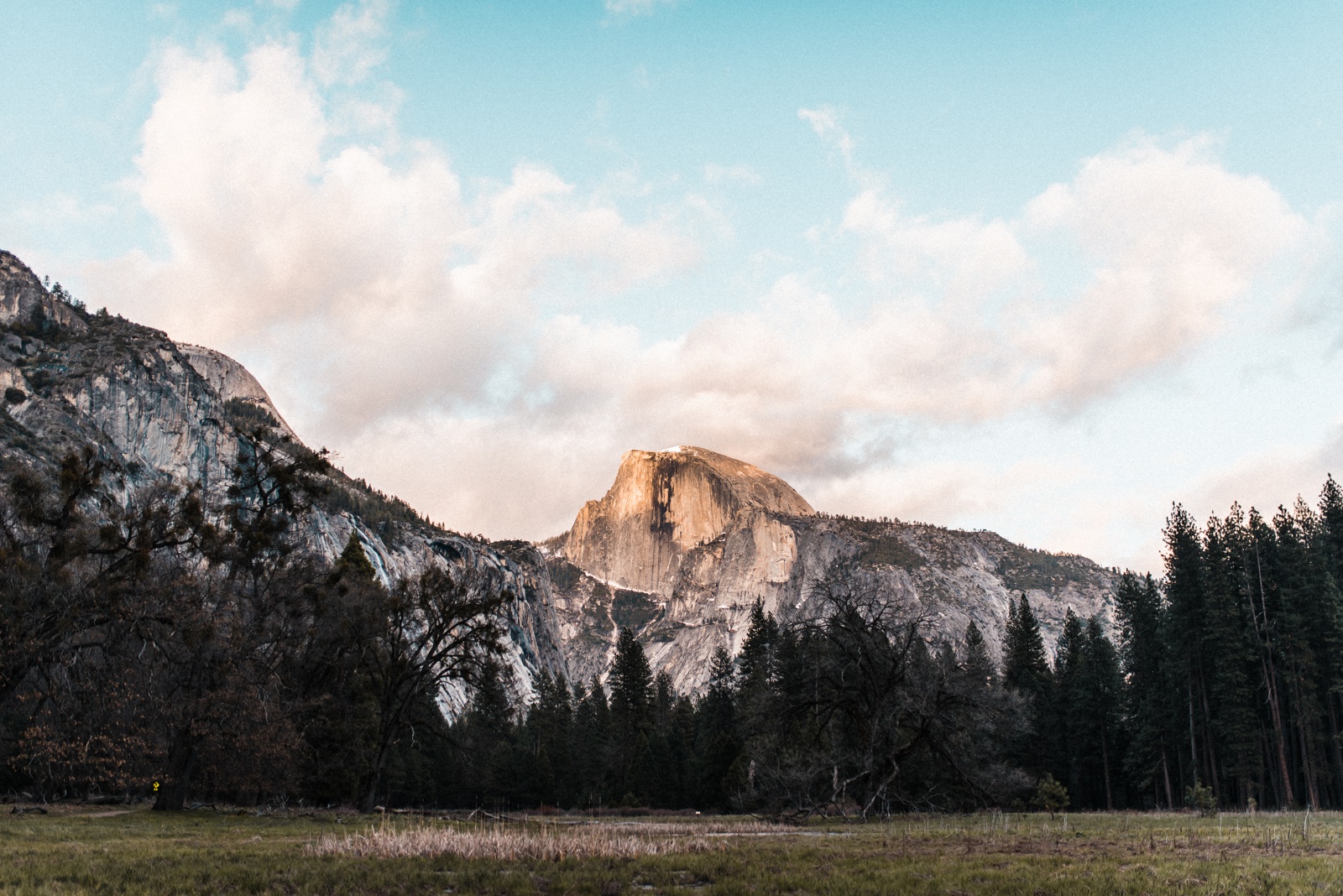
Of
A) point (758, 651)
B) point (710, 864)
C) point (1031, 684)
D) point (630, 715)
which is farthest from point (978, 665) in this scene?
point (630, 715)

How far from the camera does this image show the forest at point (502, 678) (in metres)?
26.9

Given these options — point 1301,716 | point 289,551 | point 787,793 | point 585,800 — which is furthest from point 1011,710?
point 585,800

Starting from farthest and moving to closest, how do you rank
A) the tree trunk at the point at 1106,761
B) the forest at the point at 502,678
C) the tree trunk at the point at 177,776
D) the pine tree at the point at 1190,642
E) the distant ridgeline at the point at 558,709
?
the tree trunk at the point at 1106,761
the pine tree at the point at 1190,642
the tree trunk at the point at 177,776
the distant ridgeline at the point at 558,709
the forest at the point at 502,678

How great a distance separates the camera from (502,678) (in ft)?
159

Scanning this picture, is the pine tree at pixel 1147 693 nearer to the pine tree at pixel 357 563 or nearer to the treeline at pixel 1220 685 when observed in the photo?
the treeline at pixel 1220 685

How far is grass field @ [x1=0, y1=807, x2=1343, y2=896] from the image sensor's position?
11875 mm

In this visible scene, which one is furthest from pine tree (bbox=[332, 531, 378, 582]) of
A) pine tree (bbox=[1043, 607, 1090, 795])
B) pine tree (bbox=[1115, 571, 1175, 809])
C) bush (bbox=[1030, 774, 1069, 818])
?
pine tree (bbox=[1115, 571, 1175, 809])

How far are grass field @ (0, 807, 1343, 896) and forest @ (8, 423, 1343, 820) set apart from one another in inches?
284

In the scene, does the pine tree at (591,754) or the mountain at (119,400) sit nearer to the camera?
the pine tree at (591,754)

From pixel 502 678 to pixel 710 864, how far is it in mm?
36094

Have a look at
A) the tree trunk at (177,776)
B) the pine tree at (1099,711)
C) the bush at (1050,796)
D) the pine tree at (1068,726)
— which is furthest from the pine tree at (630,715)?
the tree trunk at (177,776)

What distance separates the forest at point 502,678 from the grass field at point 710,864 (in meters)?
7.21

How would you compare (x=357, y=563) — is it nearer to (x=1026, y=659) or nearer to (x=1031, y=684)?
(x=1031, y=684)

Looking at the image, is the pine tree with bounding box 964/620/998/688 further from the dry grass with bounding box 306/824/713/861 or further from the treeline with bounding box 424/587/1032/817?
the dry grass with bounding box 306/824/713/861
